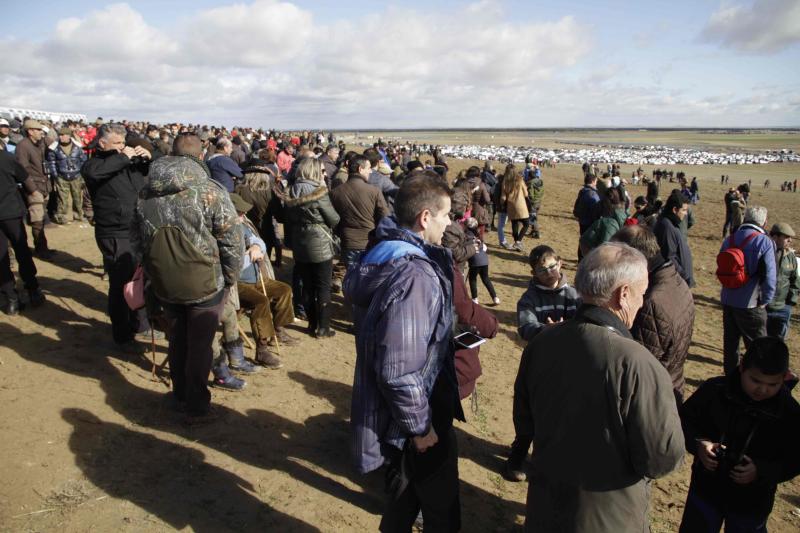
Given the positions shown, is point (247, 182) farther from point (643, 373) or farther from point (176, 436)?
point (643, 373)

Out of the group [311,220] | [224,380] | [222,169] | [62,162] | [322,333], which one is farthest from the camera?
[62,162]

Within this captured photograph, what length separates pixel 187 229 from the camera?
339 centimetres

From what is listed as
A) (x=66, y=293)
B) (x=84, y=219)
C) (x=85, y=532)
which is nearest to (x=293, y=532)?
(x=85, y=532)

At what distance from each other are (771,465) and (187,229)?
12.0 ft

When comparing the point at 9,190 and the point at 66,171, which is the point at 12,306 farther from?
the point at 66,171

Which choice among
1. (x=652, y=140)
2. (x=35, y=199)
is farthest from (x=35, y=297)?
(x=652, y=140)

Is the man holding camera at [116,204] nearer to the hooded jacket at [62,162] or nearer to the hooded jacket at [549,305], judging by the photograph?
the hooded jacket at [549,305]

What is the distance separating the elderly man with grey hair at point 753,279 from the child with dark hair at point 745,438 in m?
2.91

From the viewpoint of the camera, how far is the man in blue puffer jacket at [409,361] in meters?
2.12

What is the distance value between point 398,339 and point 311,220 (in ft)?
12.3

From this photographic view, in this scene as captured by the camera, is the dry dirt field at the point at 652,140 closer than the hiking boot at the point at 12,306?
No

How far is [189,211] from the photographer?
3.39 meters

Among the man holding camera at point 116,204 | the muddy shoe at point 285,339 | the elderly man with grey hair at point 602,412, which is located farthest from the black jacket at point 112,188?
the elderly man with grey hair at point 602,412

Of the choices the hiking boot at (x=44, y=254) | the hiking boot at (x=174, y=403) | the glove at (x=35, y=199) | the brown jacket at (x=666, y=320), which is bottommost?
the hiking boot at (x=174, y=403)
